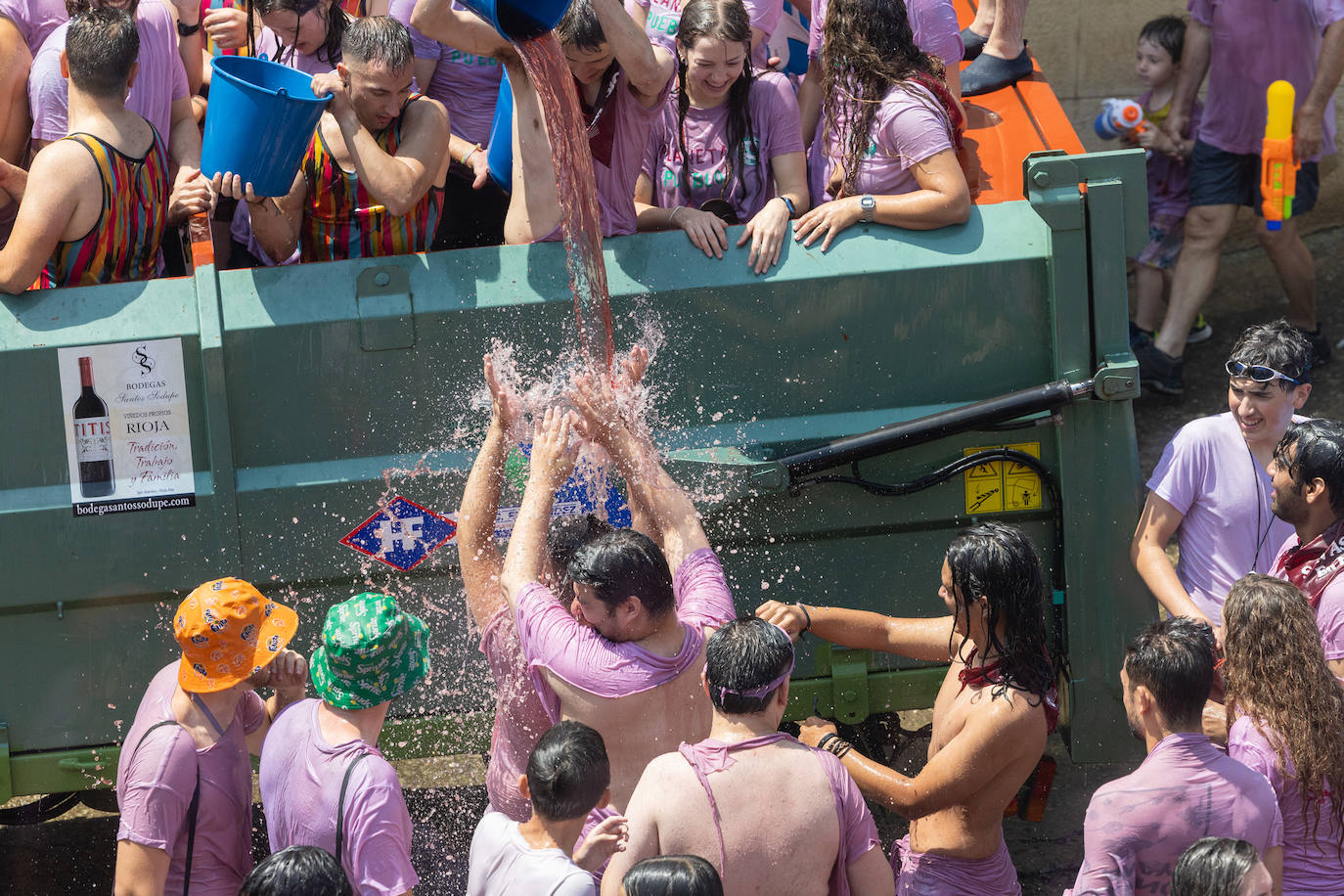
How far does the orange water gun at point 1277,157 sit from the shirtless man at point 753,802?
361 centimetres

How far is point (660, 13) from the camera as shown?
430cm

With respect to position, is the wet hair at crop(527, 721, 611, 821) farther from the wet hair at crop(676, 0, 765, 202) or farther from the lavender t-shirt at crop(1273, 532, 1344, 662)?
the wet hair at crop(676, 0, 765, 202)

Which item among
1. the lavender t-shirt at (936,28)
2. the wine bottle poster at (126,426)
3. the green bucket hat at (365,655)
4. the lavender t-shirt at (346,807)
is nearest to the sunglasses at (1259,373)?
the lavender t-shirt at (936,28)

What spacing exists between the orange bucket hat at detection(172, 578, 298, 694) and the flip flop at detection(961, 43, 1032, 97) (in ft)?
9.36

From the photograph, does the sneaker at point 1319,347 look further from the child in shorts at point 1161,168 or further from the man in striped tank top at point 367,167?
the man in striped tank top at point 367,167

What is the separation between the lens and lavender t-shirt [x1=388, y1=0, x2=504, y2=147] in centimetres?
432

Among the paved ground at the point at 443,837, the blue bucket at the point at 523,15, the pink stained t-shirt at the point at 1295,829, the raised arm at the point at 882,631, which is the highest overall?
the blue bucket at the point at 523,15

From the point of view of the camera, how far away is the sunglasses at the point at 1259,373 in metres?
3.34

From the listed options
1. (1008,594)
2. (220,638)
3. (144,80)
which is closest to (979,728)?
(1008,594)

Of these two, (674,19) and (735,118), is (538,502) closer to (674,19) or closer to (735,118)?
(735,118)

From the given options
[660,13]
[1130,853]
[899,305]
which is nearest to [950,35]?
[660,13]

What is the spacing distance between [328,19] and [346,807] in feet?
8.20

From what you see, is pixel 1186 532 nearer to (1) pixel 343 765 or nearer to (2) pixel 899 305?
(2) pixel 899 305

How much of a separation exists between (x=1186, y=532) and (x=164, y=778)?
2.48 m
